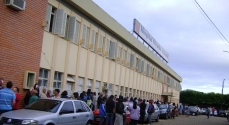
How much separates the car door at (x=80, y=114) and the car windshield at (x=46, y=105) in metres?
0.98

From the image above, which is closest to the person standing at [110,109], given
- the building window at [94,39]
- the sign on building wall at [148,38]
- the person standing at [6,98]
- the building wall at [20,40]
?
the building wall at [20,40]

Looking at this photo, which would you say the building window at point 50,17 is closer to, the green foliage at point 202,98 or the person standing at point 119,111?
the person standing at point 119,111

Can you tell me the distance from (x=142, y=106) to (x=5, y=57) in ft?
28.3

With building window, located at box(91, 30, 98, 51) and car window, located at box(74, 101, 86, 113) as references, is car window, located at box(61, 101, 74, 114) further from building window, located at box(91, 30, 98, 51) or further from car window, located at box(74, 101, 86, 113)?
building window, located at box(91, 30, 98, 51)

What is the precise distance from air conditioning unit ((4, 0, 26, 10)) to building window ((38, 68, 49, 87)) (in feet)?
13.5

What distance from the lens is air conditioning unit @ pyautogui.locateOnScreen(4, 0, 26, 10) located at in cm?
1316

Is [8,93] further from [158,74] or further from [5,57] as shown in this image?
[158,74]

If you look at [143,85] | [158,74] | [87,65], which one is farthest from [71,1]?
[158,74]

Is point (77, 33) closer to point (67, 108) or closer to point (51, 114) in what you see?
point (67, 108)

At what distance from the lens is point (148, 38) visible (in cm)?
4028

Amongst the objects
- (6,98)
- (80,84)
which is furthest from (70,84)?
(6,98)

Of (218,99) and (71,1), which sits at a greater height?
(71,1)

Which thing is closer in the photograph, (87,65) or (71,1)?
(71,1)

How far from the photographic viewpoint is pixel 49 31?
17.2 meters
